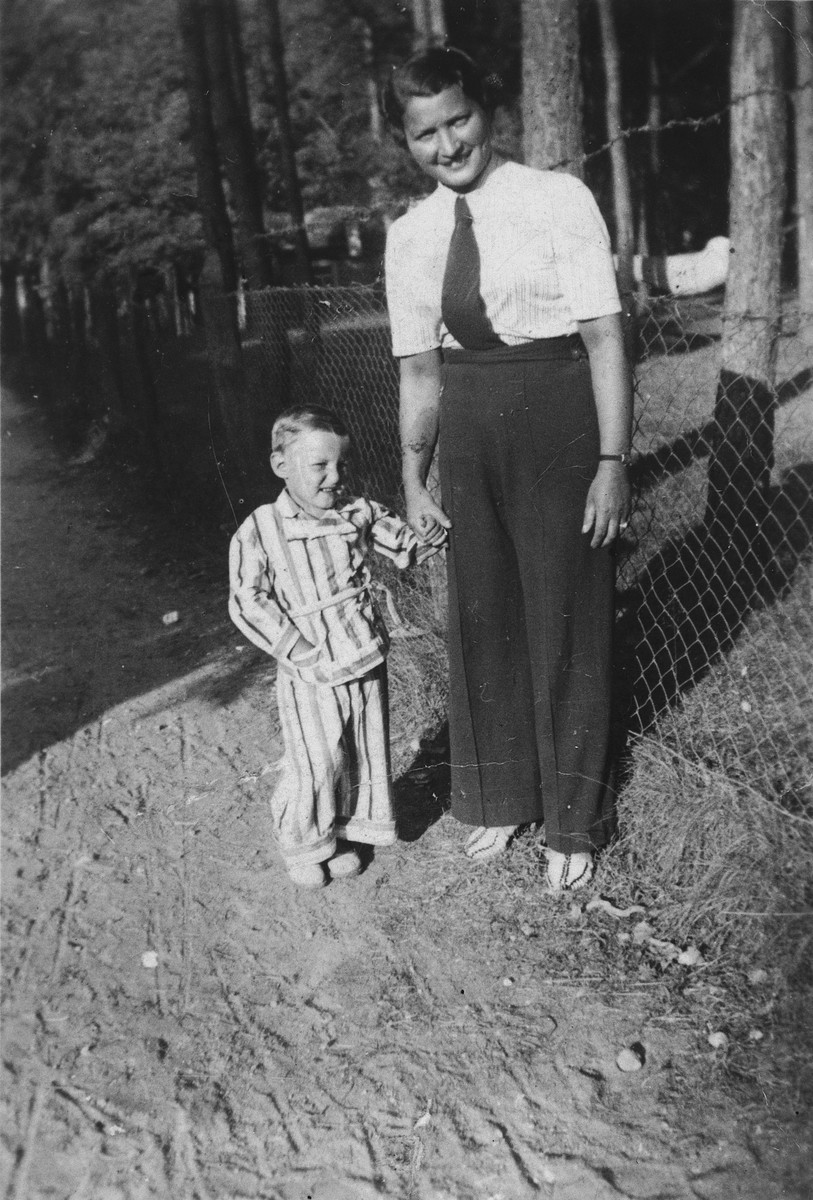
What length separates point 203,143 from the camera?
25.0 feet

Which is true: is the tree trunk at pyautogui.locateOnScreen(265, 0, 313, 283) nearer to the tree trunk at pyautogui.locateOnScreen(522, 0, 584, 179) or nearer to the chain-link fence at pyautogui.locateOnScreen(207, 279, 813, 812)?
the chain-link fence at pyautogui.locateOnScreen(207, 279, 813, 812)

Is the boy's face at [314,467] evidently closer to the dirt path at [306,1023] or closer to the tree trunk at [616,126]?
the dirt path at [306,1023]

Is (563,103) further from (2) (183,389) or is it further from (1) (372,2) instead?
(1) (372,2)

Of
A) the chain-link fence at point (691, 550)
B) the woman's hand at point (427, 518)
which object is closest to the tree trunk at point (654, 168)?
the chain-link fence at point (691, 550)

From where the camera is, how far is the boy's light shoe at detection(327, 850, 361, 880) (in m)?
3.25

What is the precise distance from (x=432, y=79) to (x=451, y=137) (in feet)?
0.44

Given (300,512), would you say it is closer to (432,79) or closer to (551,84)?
(432,79)

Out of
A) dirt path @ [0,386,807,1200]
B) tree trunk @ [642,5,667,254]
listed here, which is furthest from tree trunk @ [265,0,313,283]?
dirt path @ [0,386,807,1200]

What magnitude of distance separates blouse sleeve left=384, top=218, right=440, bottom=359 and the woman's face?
0.61 ft

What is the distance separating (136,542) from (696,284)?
400 centimetres

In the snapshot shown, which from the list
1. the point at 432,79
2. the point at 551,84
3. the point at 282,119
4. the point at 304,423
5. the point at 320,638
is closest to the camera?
the point at 432,79

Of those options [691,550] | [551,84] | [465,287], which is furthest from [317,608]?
[551,84]

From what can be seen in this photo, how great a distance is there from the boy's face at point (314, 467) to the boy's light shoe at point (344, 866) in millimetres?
1077

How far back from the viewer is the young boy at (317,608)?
2.89 m
